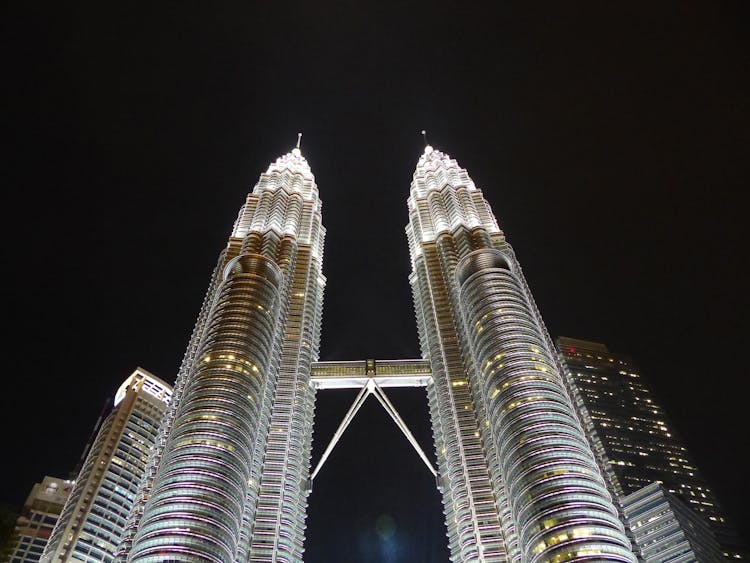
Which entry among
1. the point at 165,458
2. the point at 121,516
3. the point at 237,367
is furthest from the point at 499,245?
the point at 121,516

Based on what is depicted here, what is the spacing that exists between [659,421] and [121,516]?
430ft

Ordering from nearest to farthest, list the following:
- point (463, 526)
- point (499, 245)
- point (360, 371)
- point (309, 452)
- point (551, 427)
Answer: point (551, 427)
point (463, 526)
point (309, 452)
point (360, 371)
point (499, 245)

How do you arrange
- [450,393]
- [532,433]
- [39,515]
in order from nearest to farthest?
1. [532,433]
2. [450,393]
3. [39,515]

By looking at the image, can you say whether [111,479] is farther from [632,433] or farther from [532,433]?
[632,433]

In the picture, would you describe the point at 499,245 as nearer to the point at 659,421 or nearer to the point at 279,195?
the point at 279,195

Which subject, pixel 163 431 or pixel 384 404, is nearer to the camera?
pixel 163 431

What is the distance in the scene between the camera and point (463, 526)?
303 ft

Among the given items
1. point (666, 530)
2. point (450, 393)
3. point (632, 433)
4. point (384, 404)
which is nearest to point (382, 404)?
point (384, 404)

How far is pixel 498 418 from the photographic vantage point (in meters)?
91.9

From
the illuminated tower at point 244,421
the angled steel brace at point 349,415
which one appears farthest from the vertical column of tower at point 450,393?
the illuminated tower at point 244,421

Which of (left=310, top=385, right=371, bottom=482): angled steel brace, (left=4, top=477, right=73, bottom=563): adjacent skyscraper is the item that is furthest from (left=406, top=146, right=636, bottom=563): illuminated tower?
(left=4, top=477, right=73, bottom=563): adjacent skyscraper

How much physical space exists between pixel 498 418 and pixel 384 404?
37.2 m

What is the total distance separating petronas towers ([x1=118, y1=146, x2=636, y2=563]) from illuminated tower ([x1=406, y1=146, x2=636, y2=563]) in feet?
0.76

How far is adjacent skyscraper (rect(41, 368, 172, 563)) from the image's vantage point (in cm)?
13200
